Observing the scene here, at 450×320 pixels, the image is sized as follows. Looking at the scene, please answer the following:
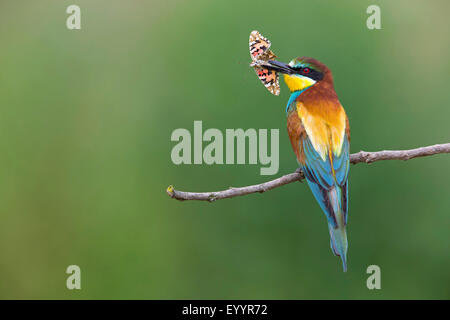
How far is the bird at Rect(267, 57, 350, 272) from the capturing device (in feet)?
5.85

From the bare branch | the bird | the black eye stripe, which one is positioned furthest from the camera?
the black eye stripe

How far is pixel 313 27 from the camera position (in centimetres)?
241

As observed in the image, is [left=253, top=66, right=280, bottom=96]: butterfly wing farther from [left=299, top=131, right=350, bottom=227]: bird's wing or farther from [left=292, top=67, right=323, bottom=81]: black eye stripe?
[left=299, top=131, right=350, bottom=227]: bird's wing

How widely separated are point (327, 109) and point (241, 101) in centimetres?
65

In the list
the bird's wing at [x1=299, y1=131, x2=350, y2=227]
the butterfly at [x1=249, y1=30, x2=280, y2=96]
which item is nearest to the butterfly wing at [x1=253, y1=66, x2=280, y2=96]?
the butterfly at [x1=249, y1=30, x2=280, y2=96]

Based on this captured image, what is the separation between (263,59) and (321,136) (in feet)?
1.26

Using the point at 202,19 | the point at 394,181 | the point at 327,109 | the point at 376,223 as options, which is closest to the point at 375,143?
the point at 394,181

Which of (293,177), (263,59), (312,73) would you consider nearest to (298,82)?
(312,73)

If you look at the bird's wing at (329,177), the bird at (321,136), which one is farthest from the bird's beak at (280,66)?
the bird's wing at (329,177)

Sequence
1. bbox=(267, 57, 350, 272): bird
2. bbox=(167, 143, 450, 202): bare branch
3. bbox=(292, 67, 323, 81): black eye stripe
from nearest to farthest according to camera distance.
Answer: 1. bbox=(167, 143, 450, 202): bare branch
2. bbox=(267, 57, 350, 272): bird
3. bbox=(292, 67, 323, 81): black eye stripe

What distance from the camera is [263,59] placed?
6.61 ft

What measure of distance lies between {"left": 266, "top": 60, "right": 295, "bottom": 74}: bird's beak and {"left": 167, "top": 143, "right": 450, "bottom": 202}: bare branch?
38 cm

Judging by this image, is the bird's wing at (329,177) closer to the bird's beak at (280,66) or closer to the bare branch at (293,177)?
the bare branch at (293,177)

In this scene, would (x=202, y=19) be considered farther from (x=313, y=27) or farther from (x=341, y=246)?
(x=341, y=246)
